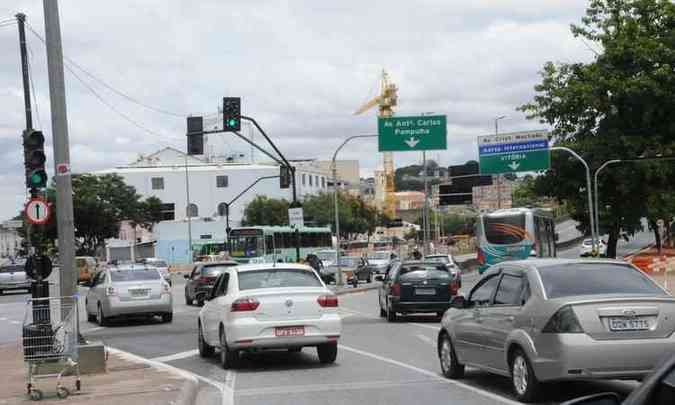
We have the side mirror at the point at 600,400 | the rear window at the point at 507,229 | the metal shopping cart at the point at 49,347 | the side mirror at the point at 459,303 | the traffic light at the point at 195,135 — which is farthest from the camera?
the rear window at the point at 507,229

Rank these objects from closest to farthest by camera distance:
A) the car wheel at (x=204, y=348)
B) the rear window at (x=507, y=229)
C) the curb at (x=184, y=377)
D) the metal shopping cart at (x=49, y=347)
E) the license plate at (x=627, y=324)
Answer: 1. the license plate at (x=627, y=324)
2. the curb at (x=184, y=377)
3. the metal shopping cart at (x=49, y=347)
4. the car wheel at (x=204, y=348)
5. the rear window at (x=507, y=229)

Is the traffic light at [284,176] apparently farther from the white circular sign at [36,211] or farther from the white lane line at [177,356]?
the white circular sign at [36,211]

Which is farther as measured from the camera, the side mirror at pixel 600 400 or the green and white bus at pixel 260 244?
the green and white bus at pixel 260 244

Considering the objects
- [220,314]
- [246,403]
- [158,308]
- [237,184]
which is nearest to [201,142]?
[158,308]

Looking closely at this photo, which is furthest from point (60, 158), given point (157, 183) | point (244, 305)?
point (157, 183)

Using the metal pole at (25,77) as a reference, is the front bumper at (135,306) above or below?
below

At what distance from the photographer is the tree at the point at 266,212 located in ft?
379

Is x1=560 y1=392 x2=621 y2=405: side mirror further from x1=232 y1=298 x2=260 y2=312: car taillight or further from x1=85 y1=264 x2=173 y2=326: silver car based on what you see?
x1=85 y1=264 x2=173 y2=326: silver car

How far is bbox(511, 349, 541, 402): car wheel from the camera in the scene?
10846 millimetres

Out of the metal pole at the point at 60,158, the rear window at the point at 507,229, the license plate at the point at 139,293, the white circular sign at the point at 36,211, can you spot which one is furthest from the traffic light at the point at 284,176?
the metal pole at the point at 60,158

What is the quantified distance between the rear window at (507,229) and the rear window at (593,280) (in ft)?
118

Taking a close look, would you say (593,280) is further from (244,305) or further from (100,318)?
(100,318)

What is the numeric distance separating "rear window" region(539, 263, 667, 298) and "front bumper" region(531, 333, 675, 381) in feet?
2.16

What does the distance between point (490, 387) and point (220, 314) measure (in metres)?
5.06
